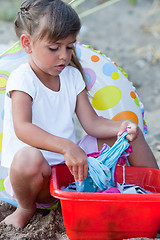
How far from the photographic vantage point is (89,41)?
3.83 m

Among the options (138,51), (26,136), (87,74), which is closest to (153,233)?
(26,136)

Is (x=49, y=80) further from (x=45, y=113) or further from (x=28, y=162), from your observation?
(x=28, y=162)

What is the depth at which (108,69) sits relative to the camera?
6.07 ft

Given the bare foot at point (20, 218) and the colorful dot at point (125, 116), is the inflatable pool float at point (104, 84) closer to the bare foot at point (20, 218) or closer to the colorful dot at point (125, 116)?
the colorful dot at point (125, 116)

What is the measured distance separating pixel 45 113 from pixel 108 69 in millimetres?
468

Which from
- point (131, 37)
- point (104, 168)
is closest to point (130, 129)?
point (104, 168)

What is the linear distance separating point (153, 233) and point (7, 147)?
2.09ft

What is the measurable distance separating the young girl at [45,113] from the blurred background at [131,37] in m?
0.74

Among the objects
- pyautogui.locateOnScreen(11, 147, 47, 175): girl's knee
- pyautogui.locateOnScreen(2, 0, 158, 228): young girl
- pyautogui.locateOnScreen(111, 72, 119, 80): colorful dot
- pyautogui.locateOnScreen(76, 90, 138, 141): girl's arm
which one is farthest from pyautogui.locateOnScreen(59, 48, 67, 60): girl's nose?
pyautogui.locateOnScreen(111, 72, 119, 80): colorful dot

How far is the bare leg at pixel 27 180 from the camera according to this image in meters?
1.35

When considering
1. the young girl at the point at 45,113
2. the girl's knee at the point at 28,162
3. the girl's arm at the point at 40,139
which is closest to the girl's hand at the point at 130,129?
the young girl at the point at 45,113

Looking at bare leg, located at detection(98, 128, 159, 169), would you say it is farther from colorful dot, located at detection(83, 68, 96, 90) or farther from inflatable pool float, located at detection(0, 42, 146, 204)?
colorful dot, located at detection(83, 68, 96, 90)

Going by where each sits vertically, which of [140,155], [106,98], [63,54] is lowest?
[140,155]

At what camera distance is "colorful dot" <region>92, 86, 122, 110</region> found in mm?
1790
